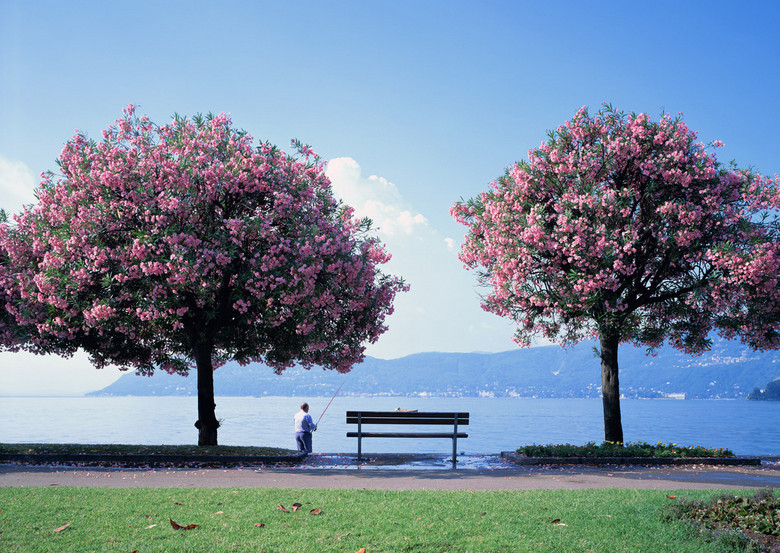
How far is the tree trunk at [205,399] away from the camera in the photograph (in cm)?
1998

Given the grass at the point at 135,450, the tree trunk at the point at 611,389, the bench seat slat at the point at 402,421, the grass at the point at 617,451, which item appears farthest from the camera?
the tree trunk at the point at 611,389

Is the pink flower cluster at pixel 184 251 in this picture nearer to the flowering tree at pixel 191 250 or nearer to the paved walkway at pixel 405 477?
the flowering tree at pixel 191 250

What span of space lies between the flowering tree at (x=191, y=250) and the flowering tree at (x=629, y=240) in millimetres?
5005

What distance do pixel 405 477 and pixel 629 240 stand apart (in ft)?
32.2

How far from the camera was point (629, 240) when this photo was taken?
61.6 feet

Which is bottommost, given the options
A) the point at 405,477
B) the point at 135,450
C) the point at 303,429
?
the point at 405,477

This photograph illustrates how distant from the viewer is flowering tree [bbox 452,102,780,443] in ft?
62.1

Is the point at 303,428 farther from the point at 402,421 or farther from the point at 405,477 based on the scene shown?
the point at 405,477

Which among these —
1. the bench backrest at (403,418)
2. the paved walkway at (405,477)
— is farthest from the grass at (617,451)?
the bench backrest at (403,418)

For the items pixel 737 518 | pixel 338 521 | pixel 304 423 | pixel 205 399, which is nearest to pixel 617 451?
pixel 304 423

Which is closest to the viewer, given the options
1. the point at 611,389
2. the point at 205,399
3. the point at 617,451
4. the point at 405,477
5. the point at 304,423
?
the point at 405,477

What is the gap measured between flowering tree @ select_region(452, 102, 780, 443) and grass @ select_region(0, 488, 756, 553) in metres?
9.54

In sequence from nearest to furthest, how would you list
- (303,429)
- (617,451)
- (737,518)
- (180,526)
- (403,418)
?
(180,526), (737,518), (403,418), (617,451), (303,429)

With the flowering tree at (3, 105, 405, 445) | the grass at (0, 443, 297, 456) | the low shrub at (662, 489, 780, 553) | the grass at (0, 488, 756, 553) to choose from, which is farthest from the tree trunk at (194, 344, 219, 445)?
the low shrub at (662, 489, 780, 553)
